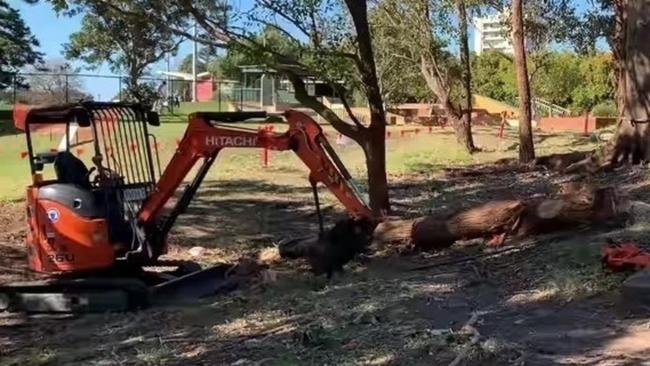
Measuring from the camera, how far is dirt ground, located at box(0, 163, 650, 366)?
6215 millimetres

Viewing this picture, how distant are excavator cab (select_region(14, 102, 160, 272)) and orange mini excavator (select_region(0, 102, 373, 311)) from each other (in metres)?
0.01

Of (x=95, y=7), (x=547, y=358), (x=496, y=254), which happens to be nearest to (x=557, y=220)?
(x=496, y=254)

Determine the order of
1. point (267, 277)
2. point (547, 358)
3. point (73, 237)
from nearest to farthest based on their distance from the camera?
1. point (547, 358)
2. point (73, 237)
3. point (267, 277)

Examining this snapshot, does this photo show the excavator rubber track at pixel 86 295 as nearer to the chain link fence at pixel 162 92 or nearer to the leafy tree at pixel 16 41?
the chain link fence at pixel 162 92

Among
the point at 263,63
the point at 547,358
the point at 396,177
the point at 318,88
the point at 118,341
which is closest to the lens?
the point at 547,358

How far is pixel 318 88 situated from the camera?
46.3ft

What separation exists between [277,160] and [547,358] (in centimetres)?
1991

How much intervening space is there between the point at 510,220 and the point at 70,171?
15.3ft

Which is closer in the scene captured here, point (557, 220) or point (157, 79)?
point (557, 220)

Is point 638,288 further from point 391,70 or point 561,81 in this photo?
point 561,81

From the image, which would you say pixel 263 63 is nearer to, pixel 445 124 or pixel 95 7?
pixel 95 7

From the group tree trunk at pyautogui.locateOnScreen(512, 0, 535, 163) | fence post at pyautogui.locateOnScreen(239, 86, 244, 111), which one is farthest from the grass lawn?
fence post at pyautogui.locateOnScreen(239, 86, 244, 111)

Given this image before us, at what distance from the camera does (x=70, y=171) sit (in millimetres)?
9562

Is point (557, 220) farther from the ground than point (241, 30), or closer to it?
closer to it
